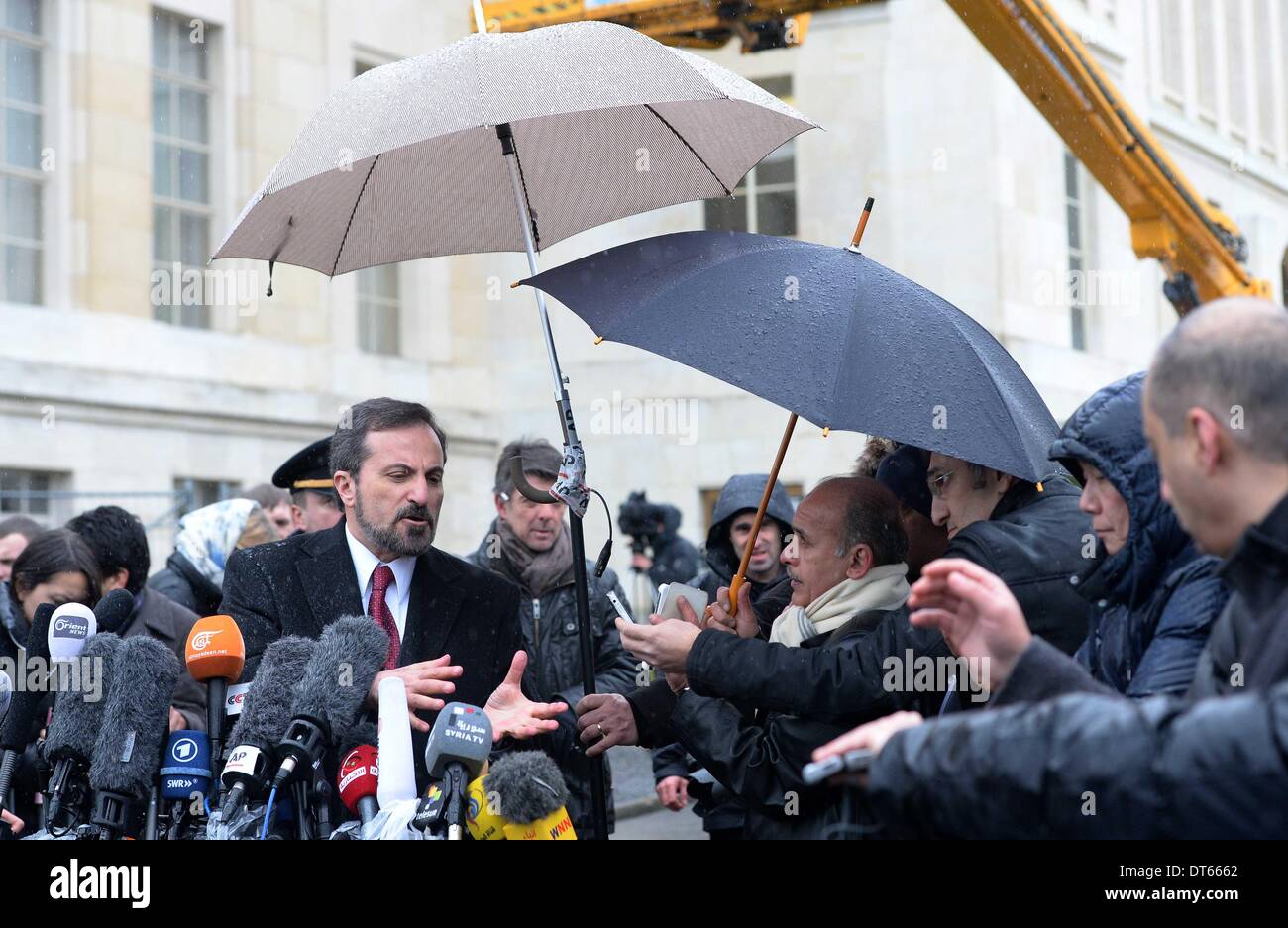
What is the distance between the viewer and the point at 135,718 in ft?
12.7

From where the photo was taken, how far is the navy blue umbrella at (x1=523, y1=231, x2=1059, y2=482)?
3869 millimetres

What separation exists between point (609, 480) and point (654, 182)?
16793 millimetres

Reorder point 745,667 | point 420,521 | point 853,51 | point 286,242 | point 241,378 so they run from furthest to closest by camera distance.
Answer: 1. point 853,51
2. point 241,378
3. point 286,242
4. point 420,521
5. point 745,667

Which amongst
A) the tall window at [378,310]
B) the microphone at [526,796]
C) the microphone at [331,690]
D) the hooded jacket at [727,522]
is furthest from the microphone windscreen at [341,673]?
the tall window at [378,310]

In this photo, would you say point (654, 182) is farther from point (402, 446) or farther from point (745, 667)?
point (745, 667)

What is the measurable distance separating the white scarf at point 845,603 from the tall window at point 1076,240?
19598mm

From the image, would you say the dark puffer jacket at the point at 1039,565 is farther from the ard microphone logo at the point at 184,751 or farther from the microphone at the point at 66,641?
the microphone at the point at 66,641

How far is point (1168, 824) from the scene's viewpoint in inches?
82.7

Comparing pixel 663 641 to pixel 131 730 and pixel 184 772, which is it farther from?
pixel 131 730

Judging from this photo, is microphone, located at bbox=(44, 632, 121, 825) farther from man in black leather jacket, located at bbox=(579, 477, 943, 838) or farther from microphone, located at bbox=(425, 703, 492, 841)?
man in black leather jacket, located at bbox=(579, 477, 943, 838)

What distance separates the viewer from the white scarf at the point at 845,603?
416cm
